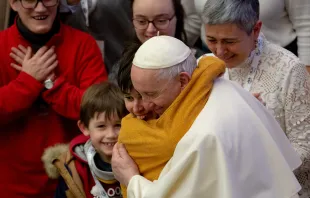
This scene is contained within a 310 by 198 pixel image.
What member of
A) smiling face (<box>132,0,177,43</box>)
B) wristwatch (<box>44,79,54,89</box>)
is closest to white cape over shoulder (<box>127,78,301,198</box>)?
smiling face (<box>132,0,177,43</box>)

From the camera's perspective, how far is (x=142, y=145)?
247 cm

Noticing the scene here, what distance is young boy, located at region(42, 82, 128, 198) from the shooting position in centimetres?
312

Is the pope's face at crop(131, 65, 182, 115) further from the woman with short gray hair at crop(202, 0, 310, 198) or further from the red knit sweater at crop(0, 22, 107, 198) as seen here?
the red knit sweater at crop(0, 22, 107, 198)

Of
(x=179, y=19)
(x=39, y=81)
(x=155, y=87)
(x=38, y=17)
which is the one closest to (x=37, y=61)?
(x=39, y=81)

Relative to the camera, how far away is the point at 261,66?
3.01m

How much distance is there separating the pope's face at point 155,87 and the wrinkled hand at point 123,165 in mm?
288

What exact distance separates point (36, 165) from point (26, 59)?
1.84 ft

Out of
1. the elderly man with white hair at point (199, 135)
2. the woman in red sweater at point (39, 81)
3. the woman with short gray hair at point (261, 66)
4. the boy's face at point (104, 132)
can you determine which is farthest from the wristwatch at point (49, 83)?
the elderly man with white hair at point (199, 135)

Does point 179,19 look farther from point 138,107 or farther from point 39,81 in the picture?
point 138,107

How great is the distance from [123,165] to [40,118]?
111cm

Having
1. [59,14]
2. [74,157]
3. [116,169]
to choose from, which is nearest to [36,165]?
[74,157]

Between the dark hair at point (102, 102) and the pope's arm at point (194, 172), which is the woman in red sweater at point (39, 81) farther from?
the pope's arm at point (194, 172)

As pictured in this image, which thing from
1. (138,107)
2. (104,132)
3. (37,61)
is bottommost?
(104,132)

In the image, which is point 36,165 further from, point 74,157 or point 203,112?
point 203,112
